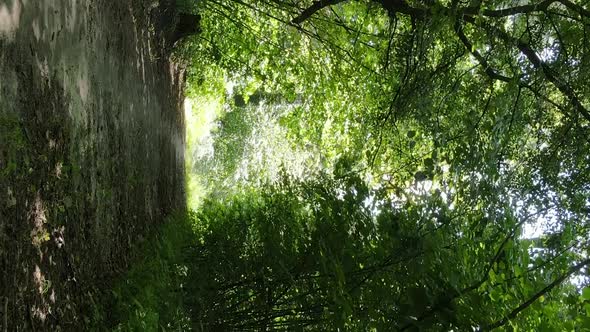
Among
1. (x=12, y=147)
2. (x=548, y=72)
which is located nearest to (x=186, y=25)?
(x=548, y=72)

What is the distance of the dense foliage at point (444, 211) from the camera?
249 cm

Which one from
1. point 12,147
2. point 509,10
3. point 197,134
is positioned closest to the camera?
point 12,147

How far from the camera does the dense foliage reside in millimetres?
2486

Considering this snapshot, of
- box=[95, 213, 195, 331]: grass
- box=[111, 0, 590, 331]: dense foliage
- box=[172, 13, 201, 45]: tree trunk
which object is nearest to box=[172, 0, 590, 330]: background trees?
box=[111, 0, 590, 331]: dense foliage

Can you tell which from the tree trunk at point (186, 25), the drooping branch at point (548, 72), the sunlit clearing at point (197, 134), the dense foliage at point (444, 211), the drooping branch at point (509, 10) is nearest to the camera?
the dense foliage at point (444, 211)

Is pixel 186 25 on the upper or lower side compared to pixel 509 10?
upper

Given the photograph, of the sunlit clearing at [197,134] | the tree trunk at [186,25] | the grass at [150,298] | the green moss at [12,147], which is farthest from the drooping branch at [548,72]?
the sunlit clearing at [197,134]

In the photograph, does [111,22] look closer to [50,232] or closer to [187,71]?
[50,232]

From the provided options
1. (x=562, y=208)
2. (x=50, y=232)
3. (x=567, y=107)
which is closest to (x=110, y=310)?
(x=50, y=232)

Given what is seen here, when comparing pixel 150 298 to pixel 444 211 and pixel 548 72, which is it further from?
pixel 548 72

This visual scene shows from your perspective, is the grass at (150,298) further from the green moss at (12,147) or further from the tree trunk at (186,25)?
the tree trunk at (186,25)

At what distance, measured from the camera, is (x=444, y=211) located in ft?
10.1

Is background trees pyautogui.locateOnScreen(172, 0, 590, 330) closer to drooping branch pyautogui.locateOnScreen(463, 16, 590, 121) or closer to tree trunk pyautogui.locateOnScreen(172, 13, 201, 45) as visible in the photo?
drooping branch pyautogui.locateOnScreen(463, 16, 590, 121)

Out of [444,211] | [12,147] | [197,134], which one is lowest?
[444,211]
